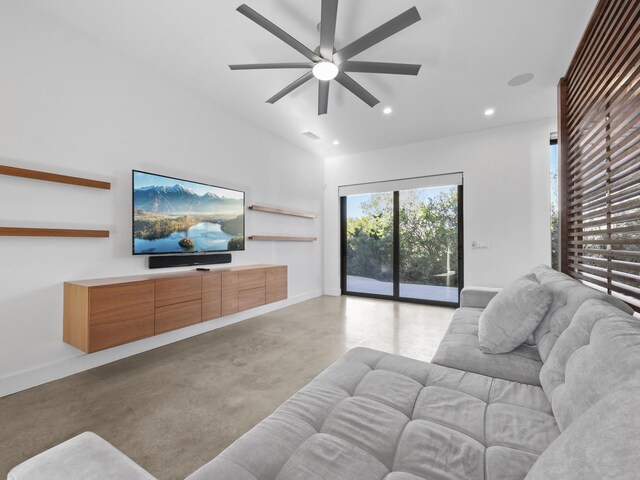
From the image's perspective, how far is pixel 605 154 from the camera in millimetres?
1800

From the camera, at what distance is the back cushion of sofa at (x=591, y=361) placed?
2.50 feet

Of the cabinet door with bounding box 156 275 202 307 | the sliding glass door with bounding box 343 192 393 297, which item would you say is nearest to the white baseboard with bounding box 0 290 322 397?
the cabinet door with bounding box 156 275 202 307

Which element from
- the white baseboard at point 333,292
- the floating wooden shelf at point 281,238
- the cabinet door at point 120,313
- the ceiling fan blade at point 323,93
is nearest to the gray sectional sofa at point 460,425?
the cabinet door at point 120,313

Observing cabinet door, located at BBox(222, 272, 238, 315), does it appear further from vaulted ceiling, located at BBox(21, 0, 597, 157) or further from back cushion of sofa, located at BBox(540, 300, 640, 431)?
back cushion of sofa, located at BBox(540, 300, 640, 431)

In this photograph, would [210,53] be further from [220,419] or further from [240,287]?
[220,419]

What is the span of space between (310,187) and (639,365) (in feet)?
16.2

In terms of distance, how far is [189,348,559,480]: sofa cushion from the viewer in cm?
80

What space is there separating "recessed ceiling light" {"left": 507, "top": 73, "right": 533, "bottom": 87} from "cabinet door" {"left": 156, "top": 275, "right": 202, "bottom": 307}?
377cm

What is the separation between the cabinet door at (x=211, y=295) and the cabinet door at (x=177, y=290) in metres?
0.08

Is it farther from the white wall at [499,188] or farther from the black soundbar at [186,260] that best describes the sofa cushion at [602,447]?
the white wall at [499,188]

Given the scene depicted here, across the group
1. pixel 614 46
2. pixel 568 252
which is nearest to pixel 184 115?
pixel 614 46

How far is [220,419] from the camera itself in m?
1.75

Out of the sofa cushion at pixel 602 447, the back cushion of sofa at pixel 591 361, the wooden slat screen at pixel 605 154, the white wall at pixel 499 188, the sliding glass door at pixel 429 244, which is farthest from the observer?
the sliding glass door at pixel 429 244

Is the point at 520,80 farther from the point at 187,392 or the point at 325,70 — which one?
the point at 187,392
